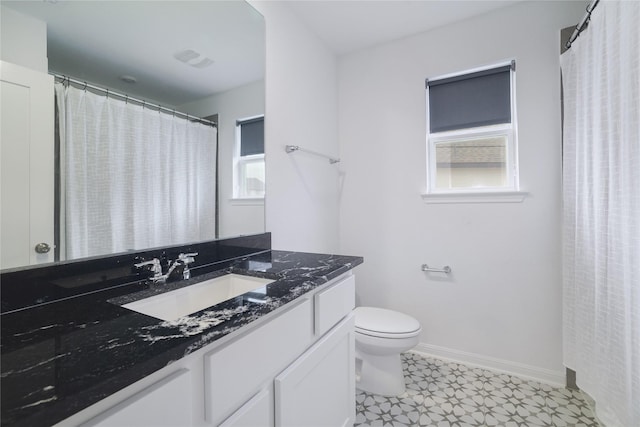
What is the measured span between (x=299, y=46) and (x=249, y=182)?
108cm

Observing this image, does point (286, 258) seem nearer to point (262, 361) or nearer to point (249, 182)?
point (249, 182)

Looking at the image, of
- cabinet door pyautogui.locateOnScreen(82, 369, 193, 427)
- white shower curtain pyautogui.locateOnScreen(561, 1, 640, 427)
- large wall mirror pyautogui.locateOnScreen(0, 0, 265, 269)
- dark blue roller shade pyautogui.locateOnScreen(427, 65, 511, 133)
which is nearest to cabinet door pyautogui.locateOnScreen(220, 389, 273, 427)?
cabinet door pyautogui.locateOnScreen(82, 369, 193, 427)

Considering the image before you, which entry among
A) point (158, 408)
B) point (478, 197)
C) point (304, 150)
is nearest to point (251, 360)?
point (158, 408)

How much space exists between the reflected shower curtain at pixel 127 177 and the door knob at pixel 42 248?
0.04 m

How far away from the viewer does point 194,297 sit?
42.3 inches

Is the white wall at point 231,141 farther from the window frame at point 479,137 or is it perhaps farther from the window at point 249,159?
the window frame at point 479,137

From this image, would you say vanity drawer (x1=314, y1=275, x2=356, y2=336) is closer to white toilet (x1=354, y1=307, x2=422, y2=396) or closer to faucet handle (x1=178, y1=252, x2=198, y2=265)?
white toilet (x1=354, y1=307, x2=422, y2=396)

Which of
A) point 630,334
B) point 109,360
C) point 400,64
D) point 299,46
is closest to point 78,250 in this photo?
point 109,360

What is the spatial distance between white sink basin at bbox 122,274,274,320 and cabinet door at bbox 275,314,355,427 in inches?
12.3

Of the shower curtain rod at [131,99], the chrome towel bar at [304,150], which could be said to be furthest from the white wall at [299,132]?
the shower curtain rod at [131,99]

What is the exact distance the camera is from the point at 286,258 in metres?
1.46

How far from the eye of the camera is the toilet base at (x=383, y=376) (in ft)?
5.68

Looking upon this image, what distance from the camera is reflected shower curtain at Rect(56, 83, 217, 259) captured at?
0.92m

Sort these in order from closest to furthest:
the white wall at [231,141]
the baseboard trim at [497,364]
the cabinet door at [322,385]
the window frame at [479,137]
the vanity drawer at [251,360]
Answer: the vanity drawer at [251,360]
the cabinet door at [322,385]
the white wall at [231,141]
the baseboard trim at [497,364]
the window frame at [479,137]
